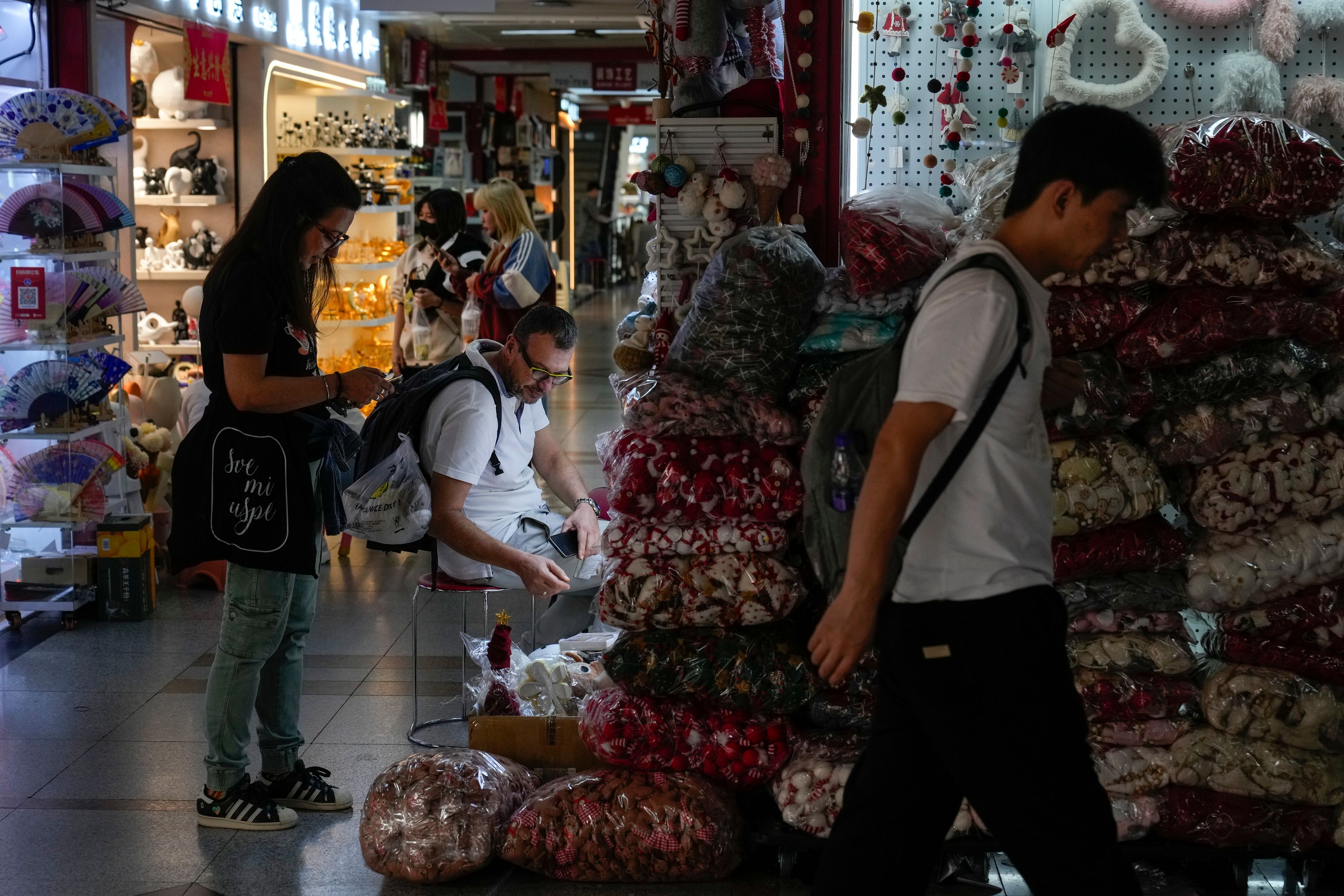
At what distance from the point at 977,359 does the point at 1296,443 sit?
1.47 metres

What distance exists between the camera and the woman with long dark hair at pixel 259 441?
3.13 meters

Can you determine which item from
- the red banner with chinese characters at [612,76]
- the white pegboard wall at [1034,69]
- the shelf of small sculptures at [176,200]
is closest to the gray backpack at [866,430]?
the white pegboard wall at [1034,69]

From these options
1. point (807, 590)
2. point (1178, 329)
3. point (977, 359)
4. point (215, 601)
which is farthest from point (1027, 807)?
point (215, 601)

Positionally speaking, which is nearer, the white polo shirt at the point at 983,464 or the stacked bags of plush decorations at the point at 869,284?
the white polo shirt at the point at 983,464

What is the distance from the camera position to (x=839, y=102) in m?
3.50

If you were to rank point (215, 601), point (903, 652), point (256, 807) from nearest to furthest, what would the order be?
point (903, 652)
point (256, 807)
point (215, 601)

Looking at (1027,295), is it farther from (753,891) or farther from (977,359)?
(753,891)

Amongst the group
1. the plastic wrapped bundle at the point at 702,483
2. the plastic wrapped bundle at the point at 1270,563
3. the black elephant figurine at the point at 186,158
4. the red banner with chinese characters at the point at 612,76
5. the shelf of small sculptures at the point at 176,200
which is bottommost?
the plastic wrapped bundle at the point at 1270,563

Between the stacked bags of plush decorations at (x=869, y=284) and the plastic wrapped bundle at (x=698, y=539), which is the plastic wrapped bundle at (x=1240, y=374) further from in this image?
the plastic wrapped bundle at (x=698, y=539)

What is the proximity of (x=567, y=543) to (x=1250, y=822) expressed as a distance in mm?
1969

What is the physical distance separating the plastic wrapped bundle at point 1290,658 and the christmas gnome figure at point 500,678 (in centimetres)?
172

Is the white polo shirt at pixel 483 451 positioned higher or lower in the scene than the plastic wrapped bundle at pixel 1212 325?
lower

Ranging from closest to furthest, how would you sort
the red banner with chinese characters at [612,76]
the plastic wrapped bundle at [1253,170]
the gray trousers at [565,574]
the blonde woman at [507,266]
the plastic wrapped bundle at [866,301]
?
1. the plastic wrapped bundle at [1253,170]
2. the plastic wrapped bundle at [866,301]
3. the gray trousers at [565,574]
4. the blonde woman at [507,266]
5. the red banner with chinese characters at [612,76]

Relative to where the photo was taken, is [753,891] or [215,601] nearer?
[753,891]
